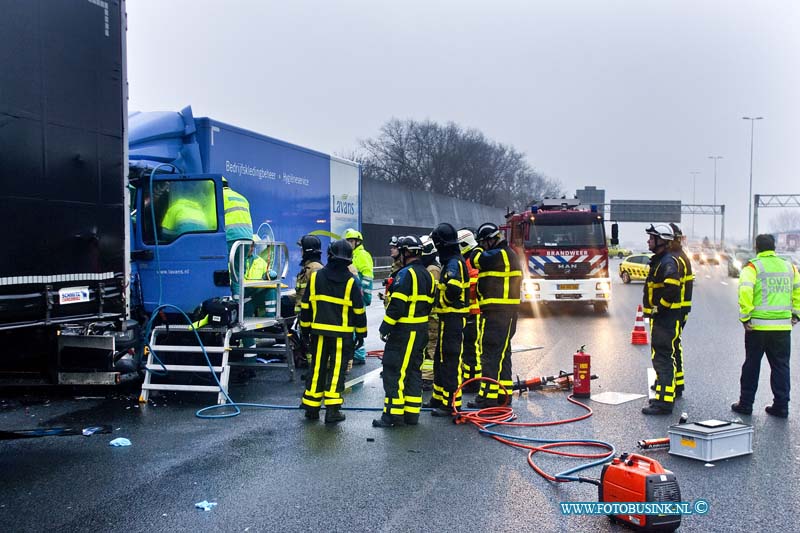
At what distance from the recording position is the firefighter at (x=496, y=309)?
7.85 meters

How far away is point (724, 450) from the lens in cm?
583

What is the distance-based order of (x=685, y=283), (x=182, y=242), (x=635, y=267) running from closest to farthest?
(x=685, y=283) < (x=182, y=242) < (x=635, y=267)

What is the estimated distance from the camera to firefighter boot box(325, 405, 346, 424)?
7.07m

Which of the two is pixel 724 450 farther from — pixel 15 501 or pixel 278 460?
pixel 15 501

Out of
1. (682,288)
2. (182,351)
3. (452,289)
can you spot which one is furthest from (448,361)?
(182,351)

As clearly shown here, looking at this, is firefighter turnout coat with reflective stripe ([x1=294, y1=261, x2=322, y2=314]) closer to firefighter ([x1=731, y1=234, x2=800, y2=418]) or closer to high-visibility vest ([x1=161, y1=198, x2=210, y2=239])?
high-visibility vest ([x1=161, y1=198, x2=210, y2=239])

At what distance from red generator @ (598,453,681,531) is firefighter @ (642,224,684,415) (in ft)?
10.2

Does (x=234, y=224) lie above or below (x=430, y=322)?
above

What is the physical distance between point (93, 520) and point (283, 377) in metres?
5.25

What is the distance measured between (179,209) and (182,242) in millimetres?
395

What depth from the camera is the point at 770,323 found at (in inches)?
287

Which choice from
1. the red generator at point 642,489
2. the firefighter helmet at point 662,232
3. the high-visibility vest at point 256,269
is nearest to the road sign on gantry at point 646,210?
the firefighter helmet at point 662,232

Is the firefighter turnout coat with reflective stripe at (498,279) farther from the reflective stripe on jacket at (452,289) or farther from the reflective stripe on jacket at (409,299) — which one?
the reflective stripe on jacket at (409,299)

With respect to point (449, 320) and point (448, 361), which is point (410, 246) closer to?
point (449, 320)
